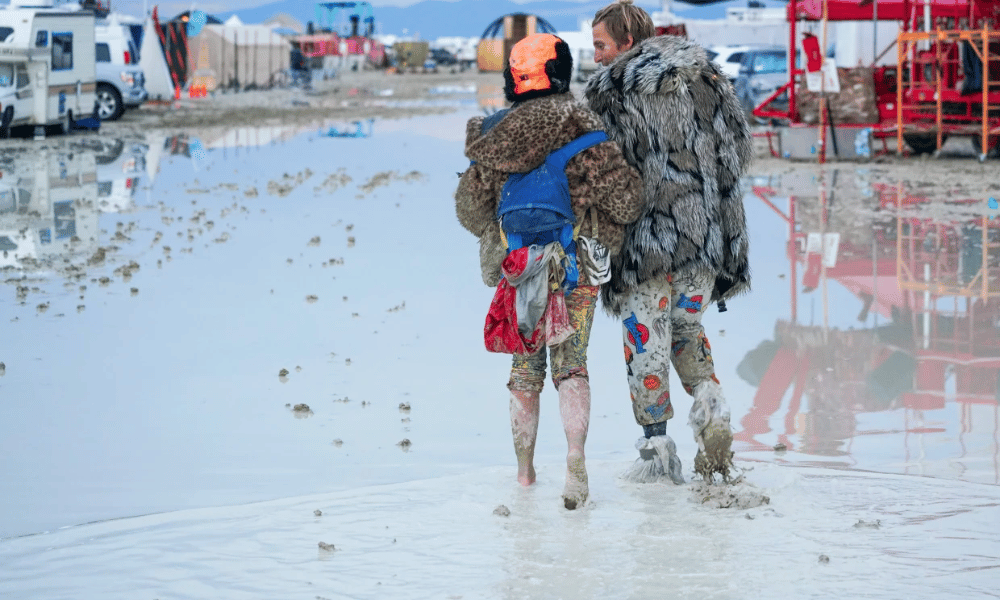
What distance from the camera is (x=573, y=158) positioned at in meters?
4.29

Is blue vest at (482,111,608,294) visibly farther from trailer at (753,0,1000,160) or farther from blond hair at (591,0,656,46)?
trailer at (753,0,1000,160)

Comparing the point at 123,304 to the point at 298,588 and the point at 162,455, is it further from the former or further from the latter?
the point at 298,588

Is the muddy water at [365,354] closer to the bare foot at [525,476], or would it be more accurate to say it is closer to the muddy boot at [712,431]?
the bare foot at [525,476]

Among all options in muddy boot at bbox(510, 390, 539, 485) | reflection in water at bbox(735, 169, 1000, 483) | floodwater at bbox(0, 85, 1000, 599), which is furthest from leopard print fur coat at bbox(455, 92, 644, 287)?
reflection in water at bbox(735, 169, 1000, 483)

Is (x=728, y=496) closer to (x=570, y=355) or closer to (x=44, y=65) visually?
(x=570, y=355)

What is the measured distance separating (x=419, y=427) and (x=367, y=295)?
294cm

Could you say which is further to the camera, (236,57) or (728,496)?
(236,57)

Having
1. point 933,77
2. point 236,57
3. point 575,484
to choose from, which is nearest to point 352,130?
point 933,77

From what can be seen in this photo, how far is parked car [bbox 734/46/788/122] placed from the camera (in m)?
24.2

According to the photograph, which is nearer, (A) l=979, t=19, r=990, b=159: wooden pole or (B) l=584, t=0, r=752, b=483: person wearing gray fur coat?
(B) l=584, t=0, r=752, b=483: person wearing gray fur coat

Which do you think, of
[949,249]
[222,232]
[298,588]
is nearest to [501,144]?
[298,588]

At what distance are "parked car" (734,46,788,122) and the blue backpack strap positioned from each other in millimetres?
19464

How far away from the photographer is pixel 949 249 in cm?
968

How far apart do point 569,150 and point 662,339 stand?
0.74m
